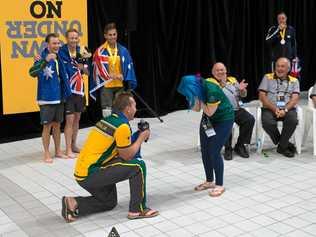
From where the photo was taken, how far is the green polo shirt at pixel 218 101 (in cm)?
387

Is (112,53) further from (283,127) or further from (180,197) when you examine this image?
(180,197)

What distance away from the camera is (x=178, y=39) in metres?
7.49

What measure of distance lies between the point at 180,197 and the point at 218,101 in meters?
0.80

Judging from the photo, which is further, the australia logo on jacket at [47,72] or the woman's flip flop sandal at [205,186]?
the australia logo on jacket at [47,72]

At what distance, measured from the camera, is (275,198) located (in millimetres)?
4008

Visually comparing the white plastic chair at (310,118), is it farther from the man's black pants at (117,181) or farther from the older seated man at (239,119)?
the man's black pants at (117,181)

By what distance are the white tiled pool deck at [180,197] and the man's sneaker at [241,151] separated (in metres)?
0.08

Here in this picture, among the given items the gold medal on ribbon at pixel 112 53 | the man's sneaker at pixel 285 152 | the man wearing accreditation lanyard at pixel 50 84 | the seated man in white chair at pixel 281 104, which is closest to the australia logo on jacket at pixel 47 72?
the man wearing accreditation lanyard at pixel 50 84

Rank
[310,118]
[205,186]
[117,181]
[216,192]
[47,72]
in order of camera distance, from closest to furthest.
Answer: [117,181], [216,192], [205,186], [47,72], [310,118]

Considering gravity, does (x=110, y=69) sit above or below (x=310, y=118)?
above

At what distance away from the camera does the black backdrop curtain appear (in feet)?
21.7

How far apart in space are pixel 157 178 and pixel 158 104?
2958 mm

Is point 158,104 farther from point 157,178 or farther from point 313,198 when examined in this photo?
point 313,198

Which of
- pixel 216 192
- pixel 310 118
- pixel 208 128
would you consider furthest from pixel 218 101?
pixel 310 118
